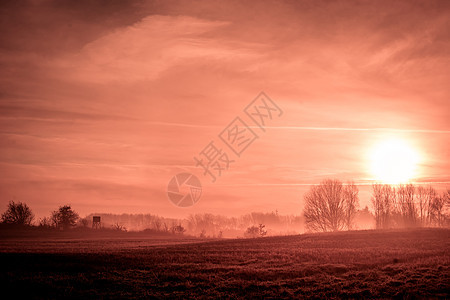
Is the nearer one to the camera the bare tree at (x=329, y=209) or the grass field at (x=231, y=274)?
the grass field at (x=231, y=274)

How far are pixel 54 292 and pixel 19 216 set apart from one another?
2902 inches

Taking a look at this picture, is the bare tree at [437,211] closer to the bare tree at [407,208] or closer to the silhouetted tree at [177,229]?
the bare tree at [407,208]

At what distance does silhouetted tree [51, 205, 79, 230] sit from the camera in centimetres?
8556

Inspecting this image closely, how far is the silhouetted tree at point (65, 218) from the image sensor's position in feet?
281

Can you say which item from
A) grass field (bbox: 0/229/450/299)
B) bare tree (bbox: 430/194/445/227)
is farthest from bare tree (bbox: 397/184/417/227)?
grass field (bbox: 0/229/450/299)

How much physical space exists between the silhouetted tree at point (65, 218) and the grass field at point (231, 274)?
55745 millimetres

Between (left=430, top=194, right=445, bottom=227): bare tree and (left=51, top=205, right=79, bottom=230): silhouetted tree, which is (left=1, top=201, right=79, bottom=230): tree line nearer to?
(left=51, top=205, right=79, bottom=230): silhouetted tree

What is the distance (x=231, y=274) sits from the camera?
28.8m

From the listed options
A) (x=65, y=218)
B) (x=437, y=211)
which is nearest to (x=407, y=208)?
(x=437, y=211)

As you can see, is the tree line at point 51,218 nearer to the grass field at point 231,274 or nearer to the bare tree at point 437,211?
the grass field at point 231,274

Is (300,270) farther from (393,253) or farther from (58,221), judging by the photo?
(58,221)

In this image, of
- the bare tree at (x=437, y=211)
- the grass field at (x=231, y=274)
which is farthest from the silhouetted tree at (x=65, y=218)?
the bare tree at (x=437, y=211)

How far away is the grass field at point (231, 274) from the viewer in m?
24.7

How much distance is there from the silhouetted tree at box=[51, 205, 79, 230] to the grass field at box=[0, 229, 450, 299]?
2195 inches
